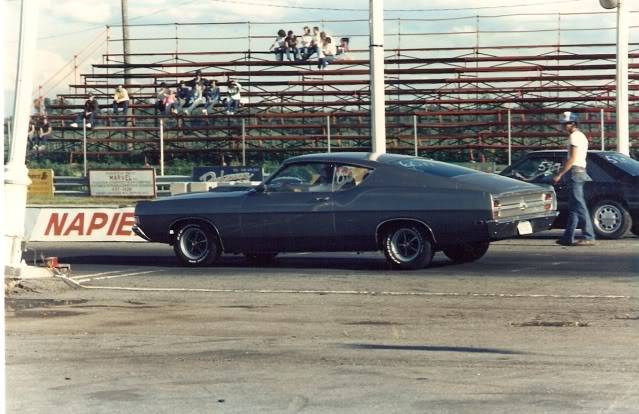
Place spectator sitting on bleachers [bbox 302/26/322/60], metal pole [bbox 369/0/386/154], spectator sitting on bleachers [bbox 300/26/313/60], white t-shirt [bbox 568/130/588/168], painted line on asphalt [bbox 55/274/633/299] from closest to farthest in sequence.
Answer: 1. painted line on asphalt [bbox 55/274/633/299]
2. white t-shirt [bbox 568/130/588/168]
3. metal pole [bbox 369/0/386/154]
4. spectator sitting on bleachers [bbox 302/26/322/60]
5. spectator sitting on bleachers [bbox 300/26/313/60]

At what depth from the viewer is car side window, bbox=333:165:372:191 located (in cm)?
1530

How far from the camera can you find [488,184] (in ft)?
48.8

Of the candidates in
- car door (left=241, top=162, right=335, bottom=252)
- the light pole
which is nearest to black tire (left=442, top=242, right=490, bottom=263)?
car door (left=241, top=162, right=335, bottom=252)

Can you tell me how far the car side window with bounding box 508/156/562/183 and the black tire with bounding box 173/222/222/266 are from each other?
5794 millimetres

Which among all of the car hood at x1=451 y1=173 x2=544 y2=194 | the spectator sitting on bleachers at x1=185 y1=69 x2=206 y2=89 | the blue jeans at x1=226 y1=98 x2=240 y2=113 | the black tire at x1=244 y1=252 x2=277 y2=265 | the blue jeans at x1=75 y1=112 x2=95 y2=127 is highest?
the spectator sitting on bleachers at x1=185 y1=69 x2=206 y2=89

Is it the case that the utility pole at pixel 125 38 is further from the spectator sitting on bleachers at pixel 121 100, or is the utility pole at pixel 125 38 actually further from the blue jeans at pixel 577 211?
the blue jeans at pixel 577 211

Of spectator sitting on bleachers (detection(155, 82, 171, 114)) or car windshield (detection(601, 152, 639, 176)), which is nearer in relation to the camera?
car windshield (detection(601, 152, 639, 176))

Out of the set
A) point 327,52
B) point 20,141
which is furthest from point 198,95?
point 20,141

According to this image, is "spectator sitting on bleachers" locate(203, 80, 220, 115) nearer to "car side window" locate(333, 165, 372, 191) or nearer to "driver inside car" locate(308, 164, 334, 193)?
"driver inside car" locate(308, 164, 334, 193)

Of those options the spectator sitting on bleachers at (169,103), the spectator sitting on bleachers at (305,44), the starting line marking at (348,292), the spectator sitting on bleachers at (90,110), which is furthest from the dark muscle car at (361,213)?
the spectator sitting on bleachers at (305,44)

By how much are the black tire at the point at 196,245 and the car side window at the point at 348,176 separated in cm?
181

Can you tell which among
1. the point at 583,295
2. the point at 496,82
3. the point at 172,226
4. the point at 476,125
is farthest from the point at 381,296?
the point at 496,82

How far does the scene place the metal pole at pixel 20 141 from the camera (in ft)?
43.1

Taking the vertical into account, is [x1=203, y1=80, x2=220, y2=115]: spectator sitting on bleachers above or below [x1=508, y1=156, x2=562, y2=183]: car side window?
above
